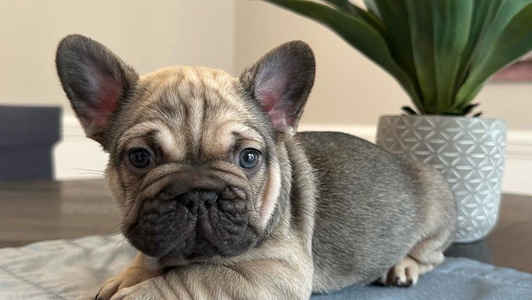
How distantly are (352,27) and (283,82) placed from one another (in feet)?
2.17

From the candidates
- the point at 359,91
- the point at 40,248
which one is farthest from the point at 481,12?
the point at 359,91

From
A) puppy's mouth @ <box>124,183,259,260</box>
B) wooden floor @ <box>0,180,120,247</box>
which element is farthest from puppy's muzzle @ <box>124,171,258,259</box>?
wooden floor @ <box>0,180,120,247</box>

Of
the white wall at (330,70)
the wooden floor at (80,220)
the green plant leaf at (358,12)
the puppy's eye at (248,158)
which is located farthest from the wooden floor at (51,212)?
the white wall at (330,70)

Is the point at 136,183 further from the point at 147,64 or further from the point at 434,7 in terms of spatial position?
the point at 147,64

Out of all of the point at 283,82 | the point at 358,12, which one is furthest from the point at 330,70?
the point at 283,82

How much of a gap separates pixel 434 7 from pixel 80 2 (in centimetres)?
286

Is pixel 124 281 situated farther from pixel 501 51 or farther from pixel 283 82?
pixel 501 51

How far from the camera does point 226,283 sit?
1120 mm

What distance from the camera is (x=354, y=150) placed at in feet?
5.24

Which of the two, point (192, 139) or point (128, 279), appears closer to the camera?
point (192, 139)

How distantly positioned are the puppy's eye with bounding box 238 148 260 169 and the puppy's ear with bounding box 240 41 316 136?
0.15 meters

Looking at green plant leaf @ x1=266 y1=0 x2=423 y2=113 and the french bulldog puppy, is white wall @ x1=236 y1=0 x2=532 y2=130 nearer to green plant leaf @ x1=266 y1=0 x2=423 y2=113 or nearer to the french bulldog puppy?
green plant leaf @ x1=266 y1=0 x2=423 y2=113

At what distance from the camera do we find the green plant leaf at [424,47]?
5.87 feet

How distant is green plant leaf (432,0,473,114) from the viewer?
175 centimetres
